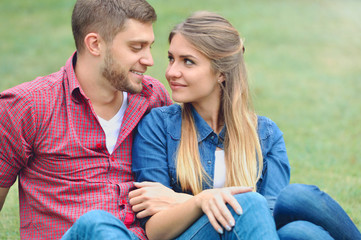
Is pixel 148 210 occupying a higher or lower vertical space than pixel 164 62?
higher

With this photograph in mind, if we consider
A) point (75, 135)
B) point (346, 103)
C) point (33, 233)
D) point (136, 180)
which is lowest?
point (346, 103)

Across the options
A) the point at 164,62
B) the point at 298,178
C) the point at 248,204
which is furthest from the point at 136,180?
the point at 164,62

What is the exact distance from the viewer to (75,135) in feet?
11.0

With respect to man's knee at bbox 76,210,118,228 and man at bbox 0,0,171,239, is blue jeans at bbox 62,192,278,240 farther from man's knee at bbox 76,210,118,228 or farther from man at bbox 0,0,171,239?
man at bbox 0,0,171,239

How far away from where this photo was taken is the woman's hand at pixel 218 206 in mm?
2980

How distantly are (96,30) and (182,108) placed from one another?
701 millimetres

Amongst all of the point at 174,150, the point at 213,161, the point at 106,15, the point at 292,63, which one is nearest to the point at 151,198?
the point at 174,150

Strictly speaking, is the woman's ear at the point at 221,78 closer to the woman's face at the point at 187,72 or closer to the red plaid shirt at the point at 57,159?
the woman's face at the point at 187,72

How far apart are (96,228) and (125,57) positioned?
1120 mm

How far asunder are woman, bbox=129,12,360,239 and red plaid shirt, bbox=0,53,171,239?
154mm

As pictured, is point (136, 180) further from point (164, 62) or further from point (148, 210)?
point (164, 62)

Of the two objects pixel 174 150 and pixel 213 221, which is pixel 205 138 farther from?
pixel 213 221

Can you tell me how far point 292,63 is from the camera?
1091cm

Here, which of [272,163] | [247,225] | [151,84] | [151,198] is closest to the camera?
[247,225]
